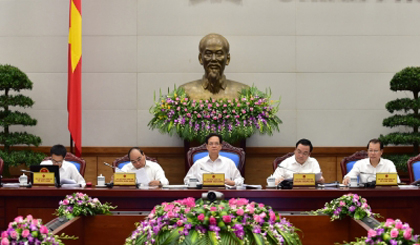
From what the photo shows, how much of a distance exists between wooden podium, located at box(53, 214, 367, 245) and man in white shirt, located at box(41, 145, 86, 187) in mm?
1894

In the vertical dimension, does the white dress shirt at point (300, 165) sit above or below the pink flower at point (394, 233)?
above

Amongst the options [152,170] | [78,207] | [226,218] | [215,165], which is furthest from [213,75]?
[226,218]

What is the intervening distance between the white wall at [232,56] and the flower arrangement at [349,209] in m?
3.61

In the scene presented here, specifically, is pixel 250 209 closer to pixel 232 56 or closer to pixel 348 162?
pixel 348 162

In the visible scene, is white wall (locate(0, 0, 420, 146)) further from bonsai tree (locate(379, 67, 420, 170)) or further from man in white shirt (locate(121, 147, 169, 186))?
man in white shirt (locate(121, 147, 169, 186))

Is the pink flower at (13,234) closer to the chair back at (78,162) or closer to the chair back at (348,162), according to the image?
the chair back at (78,162)

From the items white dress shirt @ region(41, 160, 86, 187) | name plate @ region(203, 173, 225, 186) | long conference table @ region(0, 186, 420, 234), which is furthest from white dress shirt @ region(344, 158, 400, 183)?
white dress shirt @ region(41, 160, 86, 187)

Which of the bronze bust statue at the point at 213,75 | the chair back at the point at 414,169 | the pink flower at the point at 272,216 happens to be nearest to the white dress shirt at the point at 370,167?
the chair back at the point at 414,169

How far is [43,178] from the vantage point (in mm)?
3934

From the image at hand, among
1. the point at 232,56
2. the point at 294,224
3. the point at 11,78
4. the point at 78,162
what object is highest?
the point at 232,56

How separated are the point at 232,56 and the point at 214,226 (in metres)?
4.51

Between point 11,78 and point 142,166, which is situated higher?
point 11,78

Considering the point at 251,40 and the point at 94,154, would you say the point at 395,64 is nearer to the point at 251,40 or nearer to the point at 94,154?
the point at 251,40

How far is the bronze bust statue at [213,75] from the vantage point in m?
5.50
